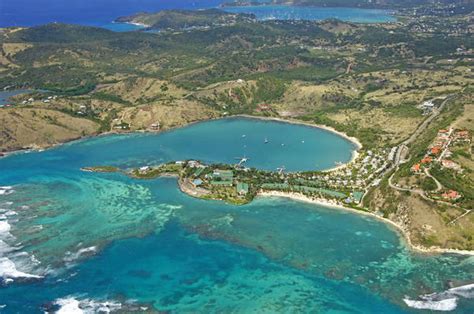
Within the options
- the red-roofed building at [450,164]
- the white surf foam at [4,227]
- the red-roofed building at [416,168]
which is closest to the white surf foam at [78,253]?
the white surf foam at [4,227]

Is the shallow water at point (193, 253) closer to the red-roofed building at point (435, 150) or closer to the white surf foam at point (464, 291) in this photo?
the white surf foam at point (464, 291)

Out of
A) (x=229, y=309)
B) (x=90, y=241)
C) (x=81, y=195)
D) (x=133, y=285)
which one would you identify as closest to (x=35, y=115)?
(x=81, y=195)

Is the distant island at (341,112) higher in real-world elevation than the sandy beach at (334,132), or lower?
higher

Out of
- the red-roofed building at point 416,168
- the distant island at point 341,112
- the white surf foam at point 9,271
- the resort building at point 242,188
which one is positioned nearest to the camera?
the white surf foam at point 9,271

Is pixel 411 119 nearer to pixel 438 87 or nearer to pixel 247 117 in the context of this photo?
pixel 438 87

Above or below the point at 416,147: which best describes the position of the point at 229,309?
below

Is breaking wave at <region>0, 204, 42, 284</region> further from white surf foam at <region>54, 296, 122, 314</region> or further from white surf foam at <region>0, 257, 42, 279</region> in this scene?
white surf foam at <region>54, 296, 122, 314</region>

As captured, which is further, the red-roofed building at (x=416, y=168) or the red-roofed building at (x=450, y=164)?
the red-roofed building at (x=416, y=168)
